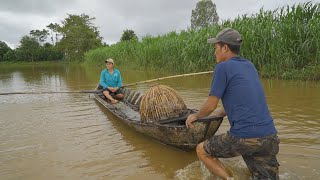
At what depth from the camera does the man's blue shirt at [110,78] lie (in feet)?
27.3

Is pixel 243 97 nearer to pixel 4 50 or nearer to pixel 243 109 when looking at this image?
pixel 243 109

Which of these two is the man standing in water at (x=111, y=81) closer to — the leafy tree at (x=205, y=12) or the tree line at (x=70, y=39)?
the tree line at (x=70, y=39)

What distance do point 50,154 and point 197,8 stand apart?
4113cm

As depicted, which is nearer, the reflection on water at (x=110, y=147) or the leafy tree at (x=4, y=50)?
the reflection on water at (x=110, y=147)

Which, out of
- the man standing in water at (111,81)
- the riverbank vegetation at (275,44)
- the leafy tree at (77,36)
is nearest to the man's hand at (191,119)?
the man standing in water at (111,81)

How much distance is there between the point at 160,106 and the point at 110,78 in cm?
379

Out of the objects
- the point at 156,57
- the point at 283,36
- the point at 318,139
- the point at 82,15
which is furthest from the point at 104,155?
the point at 82,15

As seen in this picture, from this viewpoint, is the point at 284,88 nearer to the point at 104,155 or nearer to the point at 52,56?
the point at 104,155

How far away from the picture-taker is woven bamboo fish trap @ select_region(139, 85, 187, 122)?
4.80m

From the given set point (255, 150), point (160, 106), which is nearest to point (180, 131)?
point (160, 106)

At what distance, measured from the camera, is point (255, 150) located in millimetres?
2992

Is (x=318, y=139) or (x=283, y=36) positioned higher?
(x=283, y=36)

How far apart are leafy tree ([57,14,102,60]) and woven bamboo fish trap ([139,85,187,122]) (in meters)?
42.7

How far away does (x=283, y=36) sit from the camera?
992 cm
